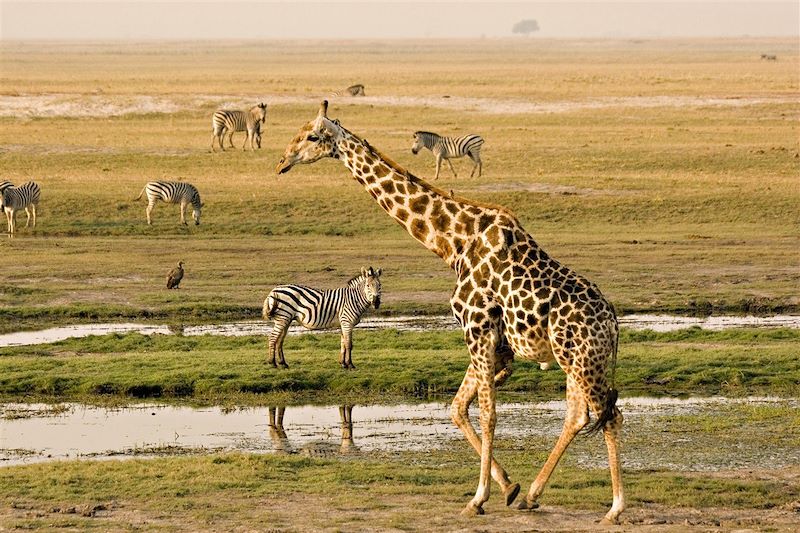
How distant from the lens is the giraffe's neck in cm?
1103

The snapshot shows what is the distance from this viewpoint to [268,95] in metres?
65.8

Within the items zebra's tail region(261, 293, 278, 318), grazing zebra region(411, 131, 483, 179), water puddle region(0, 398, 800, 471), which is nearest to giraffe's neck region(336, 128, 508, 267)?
water puddle region(0, 398, 800, 471)

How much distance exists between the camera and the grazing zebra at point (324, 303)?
59.3 feet

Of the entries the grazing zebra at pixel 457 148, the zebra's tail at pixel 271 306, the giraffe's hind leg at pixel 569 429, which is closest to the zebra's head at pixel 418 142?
the grazing zebra at pixel 457 148

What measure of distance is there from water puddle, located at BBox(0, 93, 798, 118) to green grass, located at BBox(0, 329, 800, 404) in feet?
122

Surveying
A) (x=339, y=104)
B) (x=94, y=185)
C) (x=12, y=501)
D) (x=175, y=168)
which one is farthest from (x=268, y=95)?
(x=12, y=501)

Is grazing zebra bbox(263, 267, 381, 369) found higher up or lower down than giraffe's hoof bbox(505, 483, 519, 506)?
lower down

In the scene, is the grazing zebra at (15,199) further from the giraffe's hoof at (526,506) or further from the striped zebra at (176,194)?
the giraffe's hoof at (526,506)

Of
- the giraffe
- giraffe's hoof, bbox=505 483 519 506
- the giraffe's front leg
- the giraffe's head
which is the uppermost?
the giraffe's head

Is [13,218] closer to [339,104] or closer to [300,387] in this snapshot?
[300,387]

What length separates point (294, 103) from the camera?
6016cm

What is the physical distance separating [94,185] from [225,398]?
2038cm

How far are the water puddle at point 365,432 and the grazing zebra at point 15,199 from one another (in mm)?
14952

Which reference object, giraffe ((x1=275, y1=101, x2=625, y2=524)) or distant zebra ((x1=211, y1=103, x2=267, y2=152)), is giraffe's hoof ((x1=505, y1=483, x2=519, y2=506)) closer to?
giraffe ((x1=275, y1=101, x2=625, y2=524))
